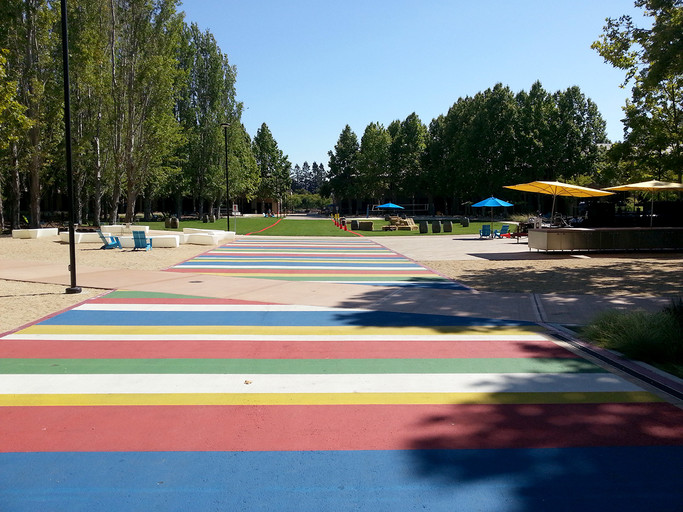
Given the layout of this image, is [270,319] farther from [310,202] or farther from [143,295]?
[310,202]

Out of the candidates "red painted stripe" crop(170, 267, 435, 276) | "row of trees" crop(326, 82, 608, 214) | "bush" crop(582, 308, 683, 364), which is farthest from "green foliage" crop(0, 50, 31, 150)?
"row of trees" crop(326, 82, 608, 214)

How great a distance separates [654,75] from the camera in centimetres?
1577

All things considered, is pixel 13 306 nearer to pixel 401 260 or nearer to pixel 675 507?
pixel 675 507

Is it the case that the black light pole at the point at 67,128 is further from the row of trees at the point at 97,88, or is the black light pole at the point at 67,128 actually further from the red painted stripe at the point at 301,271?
the row of trees at the point at 97,88

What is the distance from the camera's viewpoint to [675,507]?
3.18 metres

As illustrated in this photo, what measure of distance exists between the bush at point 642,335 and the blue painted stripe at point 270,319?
136cm

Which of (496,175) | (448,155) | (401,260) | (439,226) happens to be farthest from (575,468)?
(448,155)

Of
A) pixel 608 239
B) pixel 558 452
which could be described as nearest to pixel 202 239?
pixel 608 239

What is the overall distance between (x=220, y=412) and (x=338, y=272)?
421 inches

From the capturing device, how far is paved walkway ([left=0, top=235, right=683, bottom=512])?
339cm

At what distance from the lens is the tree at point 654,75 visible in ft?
50.7

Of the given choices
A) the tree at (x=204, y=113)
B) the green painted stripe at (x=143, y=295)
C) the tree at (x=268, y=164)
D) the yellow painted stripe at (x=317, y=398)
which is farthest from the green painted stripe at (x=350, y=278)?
the tree at (x=268, y=164)

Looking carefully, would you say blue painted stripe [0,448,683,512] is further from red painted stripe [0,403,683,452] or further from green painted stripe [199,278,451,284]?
green painted stripe [199,278,451,284]

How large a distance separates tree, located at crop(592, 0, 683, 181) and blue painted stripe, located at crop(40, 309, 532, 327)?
1212 centimetres
